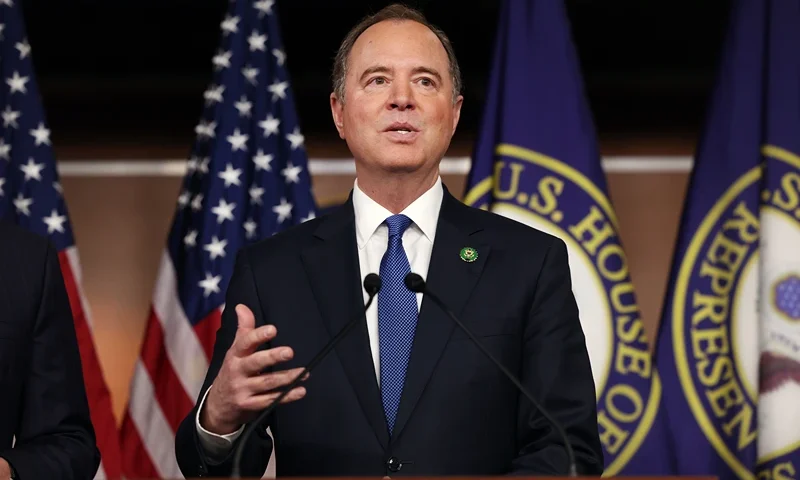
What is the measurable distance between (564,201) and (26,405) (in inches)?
71.6

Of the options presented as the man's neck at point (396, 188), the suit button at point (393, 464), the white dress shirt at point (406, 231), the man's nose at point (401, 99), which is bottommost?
the suit button at point (393, 464)

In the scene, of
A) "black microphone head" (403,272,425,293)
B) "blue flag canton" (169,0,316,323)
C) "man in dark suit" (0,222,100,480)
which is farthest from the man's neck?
"blue flag canton" (169,0,316,323)

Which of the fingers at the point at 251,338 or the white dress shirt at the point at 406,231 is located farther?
the white dress shirt at the point at 406,231

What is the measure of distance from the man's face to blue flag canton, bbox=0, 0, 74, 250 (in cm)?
155

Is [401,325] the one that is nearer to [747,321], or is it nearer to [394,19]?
[394,19]

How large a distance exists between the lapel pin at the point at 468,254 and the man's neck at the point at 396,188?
6.5 inches

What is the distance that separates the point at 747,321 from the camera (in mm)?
3369

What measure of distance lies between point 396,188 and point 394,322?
0.94 feet

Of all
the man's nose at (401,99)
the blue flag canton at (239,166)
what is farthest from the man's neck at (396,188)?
the blue flag canton at (239,166)

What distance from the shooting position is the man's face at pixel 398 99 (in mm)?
2131

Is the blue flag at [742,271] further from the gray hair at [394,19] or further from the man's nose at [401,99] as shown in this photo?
the man's nose at [401,99]

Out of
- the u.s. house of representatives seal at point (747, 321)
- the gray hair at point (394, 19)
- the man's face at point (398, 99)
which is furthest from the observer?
the u.s. house of representatives seal at point (747, 321)

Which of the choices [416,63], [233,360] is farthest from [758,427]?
[233,360]

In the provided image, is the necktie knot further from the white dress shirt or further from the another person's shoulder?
the another person's shoulder
